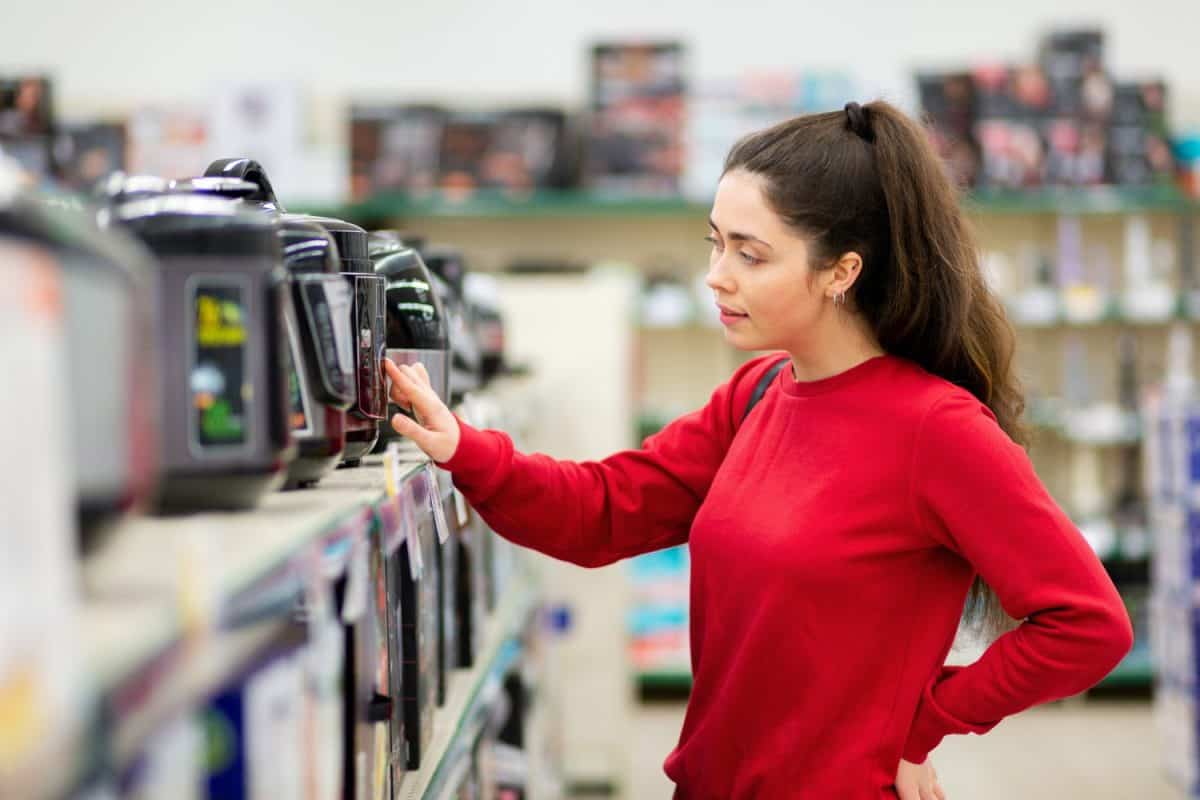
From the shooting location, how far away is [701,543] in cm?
176

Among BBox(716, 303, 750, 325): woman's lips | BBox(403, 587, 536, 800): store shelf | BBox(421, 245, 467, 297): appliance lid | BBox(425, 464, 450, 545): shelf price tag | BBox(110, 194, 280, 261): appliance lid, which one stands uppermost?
BBox(110, 194, 280, 261): appliance lid

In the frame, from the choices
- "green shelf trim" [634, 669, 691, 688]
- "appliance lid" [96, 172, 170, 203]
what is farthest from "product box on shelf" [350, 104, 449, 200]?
"appliance lid" [96, 172, 170, 203]

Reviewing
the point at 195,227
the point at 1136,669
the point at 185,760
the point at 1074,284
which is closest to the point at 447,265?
the point at 195,227

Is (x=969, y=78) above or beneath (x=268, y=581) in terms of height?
above

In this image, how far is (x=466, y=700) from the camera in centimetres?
195

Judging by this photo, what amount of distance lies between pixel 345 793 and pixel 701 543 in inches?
26.7

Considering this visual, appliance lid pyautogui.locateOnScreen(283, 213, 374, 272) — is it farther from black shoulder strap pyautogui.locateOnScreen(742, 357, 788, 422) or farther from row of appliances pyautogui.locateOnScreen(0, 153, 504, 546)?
black shoulder strap pyautogui.locateOnScreen(742, 357, 788, 422)

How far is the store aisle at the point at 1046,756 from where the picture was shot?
4.40 m

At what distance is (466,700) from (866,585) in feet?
2.05

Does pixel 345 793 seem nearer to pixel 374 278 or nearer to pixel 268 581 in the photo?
pixel 268 581

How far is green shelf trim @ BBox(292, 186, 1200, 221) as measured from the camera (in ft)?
17.8

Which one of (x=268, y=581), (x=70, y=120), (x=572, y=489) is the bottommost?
(x=572, y=489)

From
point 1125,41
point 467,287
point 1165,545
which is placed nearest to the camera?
point 467,287

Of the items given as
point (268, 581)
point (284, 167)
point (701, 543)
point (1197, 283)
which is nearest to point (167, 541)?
point (268, 581)
